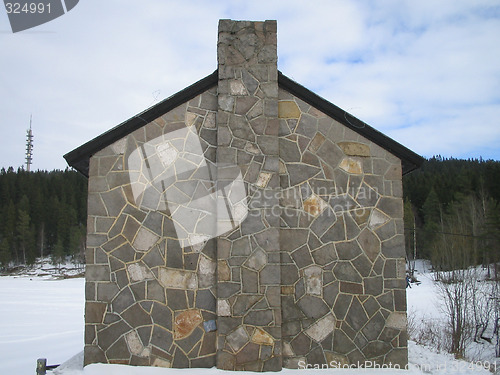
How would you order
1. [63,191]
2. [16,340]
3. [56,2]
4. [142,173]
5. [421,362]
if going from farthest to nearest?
[63,191], [16,340], [56,2], [421,362], [142,173]

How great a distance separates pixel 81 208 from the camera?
63.7 metres

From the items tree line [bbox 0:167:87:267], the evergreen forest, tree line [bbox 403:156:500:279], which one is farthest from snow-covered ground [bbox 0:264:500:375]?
tree line [bbox 0:167:87:267]

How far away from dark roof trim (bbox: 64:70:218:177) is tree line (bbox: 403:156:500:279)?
13.9m

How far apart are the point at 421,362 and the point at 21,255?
6210 cm

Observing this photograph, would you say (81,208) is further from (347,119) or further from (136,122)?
(347,119)

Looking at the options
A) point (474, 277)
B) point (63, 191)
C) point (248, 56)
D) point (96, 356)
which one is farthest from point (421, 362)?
point (63, 191)

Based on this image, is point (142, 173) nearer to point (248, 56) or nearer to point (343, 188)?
point (248, 56)

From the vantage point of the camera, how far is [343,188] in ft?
20.8

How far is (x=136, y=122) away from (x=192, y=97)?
98 centimetres

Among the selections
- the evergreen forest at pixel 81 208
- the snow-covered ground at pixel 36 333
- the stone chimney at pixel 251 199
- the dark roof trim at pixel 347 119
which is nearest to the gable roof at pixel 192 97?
the dark roof trim at pixel 347 119

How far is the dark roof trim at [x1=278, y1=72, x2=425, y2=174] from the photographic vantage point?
21.0 ft

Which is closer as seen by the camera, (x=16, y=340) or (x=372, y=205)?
(x=372, y=205)

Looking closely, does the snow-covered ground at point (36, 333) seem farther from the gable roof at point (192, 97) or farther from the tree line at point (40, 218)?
the tree line at point (40, 218)

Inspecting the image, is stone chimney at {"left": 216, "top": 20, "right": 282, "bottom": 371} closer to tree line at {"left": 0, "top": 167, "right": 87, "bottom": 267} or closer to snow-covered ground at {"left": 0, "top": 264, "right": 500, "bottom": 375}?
snow-covered ground at {"left": 0, "top": 264, "right": 500, "bottom": 375}
